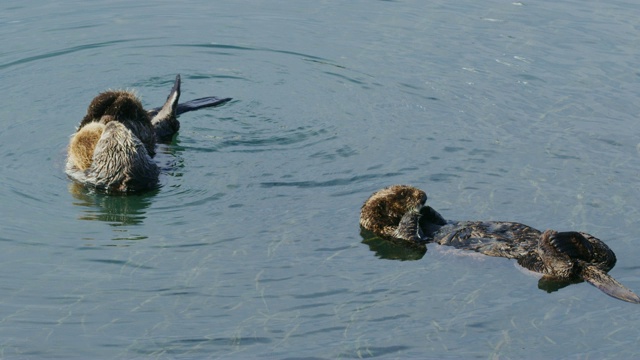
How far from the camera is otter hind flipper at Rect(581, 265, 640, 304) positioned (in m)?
6.30

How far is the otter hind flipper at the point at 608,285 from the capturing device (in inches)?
248

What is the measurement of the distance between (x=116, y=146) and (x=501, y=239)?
141 inches

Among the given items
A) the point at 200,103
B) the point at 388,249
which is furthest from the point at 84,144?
the point at 388,249

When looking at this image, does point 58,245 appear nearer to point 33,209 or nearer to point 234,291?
point 33,209

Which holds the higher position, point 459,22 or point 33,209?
point 459,22

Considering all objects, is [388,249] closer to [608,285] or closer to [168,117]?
[608,285]

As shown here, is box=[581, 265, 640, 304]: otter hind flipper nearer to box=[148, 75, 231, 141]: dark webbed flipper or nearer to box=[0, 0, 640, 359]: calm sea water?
box=[0, 0, 640, 359]: calm sea water

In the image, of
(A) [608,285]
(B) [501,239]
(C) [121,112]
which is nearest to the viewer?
(A) [608,285]

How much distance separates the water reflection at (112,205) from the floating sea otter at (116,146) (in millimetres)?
72

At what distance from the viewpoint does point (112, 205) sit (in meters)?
8.41

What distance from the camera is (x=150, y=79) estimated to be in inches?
450

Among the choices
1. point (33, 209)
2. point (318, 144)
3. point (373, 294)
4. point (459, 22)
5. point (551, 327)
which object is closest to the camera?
point (551, 327)

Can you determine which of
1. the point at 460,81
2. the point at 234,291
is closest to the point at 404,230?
the point at 234,291

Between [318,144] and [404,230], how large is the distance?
2.15 metres
